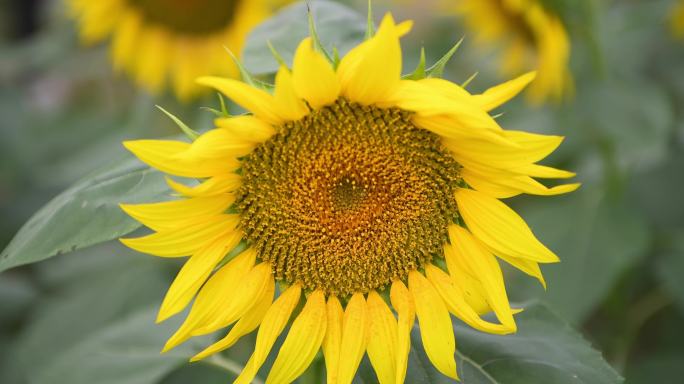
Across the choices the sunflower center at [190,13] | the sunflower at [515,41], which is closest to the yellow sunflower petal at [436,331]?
the sunflower at [515,41]

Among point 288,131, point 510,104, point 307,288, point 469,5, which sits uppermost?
point 288,131

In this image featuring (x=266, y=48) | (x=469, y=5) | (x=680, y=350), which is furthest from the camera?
(x=469, y=5)

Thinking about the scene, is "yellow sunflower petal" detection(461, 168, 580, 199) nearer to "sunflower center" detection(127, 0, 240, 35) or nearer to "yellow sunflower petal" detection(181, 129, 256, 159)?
"yellow sunflower petal" detection(181, 129, 256, 159)

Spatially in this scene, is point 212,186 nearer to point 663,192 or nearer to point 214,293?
point 214,293

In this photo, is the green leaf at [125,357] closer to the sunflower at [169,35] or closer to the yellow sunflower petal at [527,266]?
the yellow sunflower petal at [527,266]

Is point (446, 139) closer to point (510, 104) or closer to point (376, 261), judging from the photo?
point (376, 261)

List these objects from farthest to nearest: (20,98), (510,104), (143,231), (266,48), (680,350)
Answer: (20,98), (510,104), (143,231), (680,350), (266,48)

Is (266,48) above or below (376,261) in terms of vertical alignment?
above

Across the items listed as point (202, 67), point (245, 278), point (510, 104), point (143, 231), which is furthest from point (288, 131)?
point (510, 104)
